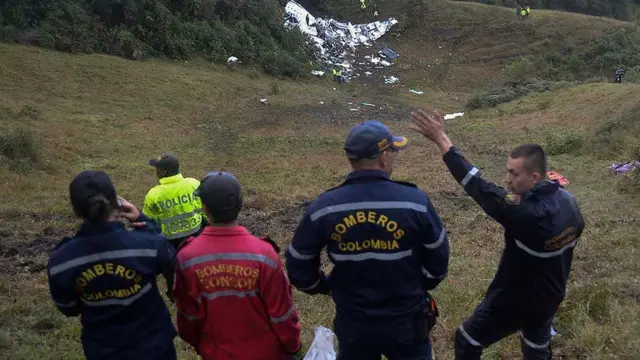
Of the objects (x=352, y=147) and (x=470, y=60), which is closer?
(x=352, y=147)

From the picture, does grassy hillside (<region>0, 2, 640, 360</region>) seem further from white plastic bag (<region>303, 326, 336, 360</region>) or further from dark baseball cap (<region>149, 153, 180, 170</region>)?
dark baseball cap (<region>149, 153, 180, 170</region>)

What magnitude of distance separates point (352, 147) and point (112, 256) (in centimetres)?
129

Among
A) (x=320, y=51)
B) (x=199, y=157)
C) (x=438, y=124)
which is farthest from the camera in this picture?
(x=320, y=51)

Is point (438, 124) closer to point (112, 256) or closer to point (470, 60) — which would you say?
point (112, 256)

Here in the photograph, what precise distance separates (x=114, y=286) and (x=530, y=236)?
2.19 meters

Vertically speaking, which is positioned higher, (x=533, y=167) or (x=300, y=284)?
(x=533, y=167)

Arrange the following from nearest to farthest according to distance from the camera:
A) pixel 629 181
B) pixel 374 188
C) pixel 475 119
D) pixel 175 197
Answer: pixel 374 188 < pixel 175 197 < pixel 629 181 < pixel 475 119

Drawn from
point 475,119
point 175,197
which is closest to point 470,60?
point 475,119

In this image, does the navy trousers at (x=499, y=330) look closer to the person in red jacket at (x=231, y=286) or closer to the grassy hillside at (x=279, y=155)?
the grassy hillside at (x=279, y=155)

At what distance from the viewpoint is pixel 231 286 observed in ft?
8.79

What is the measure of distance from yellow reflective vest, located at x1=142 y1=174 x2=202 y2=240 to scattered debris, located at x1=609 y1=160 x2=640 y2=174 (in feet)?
29.2

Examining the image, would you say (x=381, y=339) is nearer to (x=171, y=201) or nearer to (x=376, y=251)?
(x=376, y=251)

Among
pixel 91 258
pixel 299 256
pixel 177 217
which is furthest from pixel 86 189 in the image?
pixel 177 217

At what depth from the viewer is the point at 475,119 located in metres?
22.5
